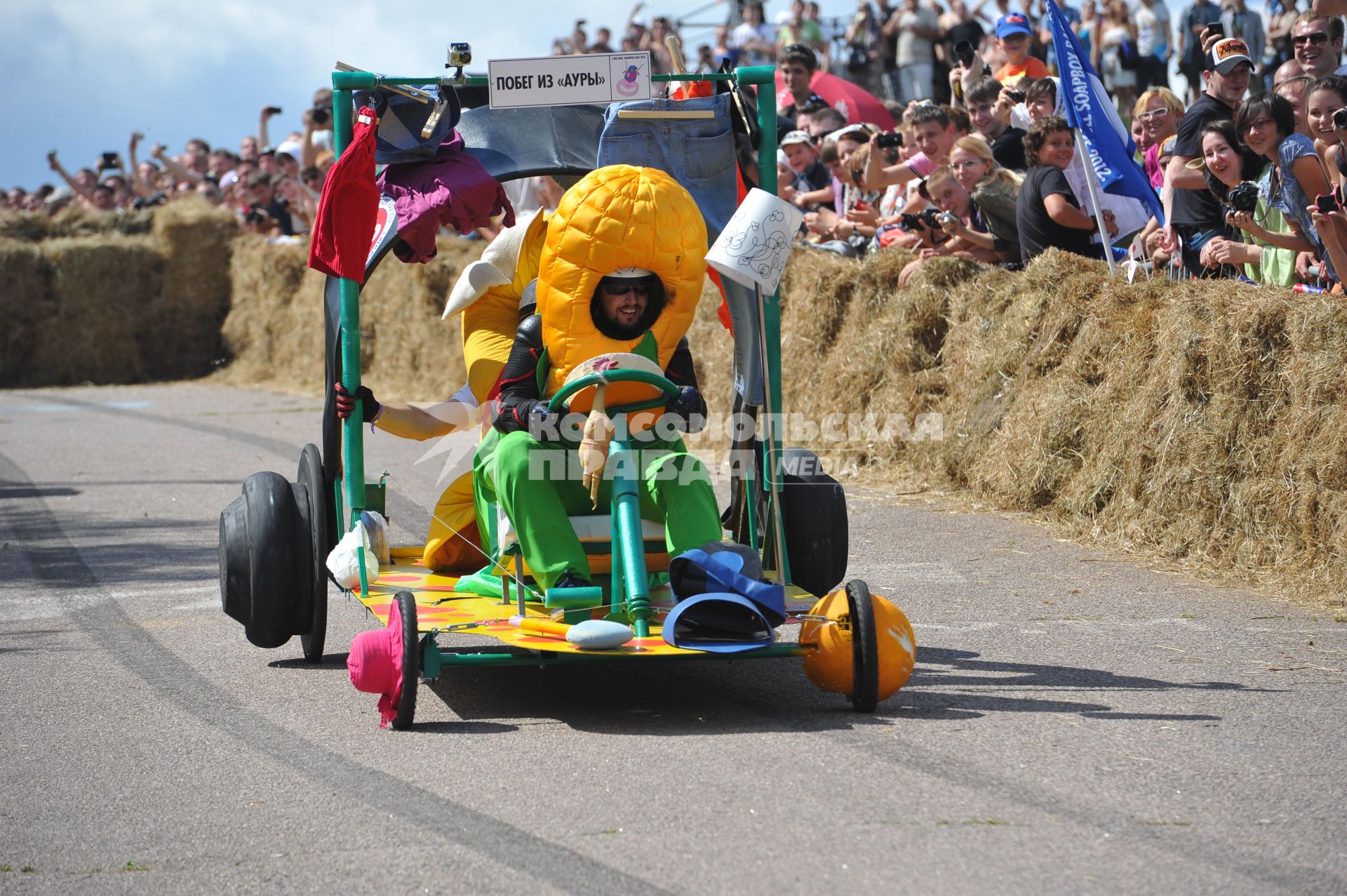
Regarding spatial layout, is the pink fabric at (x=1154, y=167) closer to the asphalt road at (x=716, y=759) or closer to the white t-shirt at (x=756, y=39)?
the asphalt road at (x=716, y=759)

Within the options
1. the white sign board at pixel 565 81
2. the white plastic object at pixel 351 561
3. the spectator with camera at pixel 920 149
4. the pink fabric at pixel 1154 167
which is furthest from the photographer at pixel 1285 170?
the white plastic object at pixel 351 561

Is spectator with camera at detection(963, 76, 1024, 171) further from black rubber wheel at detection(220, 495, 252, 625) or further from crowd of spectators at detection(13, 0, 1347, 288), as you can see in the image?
black rubber wheel at detection(220, 495, 252, 625)

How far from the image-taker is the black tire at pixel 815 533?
6.18 m

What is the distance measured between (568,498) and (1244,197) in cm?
431

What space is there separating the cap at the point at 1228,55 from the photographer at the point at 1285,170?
A: 1.11 metres

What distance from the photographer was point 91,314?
73.5 ft

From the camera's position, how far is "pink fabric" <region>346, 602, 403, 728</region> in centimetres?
493

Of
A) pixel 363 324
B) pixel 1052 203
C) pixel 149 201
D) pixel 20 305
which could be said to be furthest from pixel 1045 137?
pixel 149 201

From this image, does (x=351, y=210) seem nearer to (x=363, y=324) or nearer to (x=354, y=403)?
(x=354, y=403)

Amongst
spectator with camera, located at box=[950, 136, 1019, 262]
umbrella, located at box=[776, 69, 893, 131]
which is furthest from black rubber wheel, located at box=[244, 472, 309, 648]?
umbrella, located at box=[776, 69, 893, 131]

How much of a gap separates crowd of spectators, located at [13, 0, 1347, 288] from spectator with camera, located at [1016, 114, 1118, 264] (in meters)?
0.01

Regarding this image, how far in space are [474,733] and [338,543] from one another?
1193 mm

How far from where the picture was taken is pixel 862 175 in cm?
1204

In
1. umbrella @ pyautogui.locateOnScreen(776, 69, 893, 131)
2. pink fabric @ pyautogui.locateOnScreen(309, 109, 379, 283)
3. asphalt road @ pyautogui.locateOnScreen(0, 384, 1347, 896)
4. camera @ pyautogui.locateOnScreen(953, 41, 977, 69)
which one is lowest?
asphalt road @ pyautogui.locateOnScreen(0, 384, 1347, 896)
